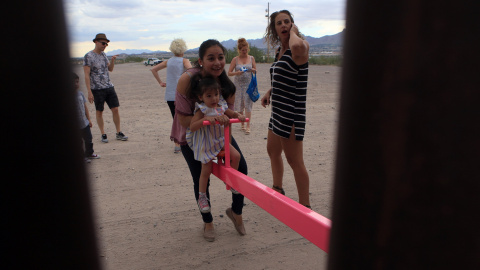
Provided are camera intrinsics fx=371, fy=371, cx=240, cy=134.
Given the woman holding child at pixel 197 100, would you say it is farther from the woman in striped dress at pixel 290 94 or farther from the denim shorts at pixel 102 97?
the denim shorts at pixel 102 97

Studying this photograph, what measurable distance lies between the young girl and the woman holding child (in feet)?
0.18

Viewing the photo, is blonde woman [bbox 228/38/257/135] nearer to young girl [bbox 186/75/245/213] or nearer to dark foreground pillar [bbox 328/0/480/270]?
young girl [bbox 186/75/245/213]

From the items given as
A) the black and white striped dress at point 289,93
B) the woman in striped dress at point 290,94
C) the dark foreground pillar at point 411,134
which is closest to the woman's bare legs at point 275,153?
the woman in striped dress at point 290,94

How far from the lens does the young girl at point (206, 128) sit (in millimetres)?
3061

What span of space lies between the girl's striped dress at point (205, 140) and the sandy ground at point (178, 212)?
0.80 meters

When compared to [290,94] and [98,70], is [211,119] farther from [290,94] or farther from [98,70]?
[98,70]

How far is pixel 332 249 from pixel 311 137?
6.54 m

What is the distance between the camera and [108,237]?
3.34m

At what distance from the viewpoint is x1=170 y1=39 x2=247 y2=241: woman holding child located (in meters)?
3.12

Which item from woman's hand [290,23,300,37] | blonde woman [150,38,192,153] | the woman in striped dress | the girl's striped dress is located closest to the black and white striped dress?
the woman in striped dress

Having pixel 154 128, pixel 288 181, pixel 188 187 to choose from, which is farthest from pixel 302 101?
pixel 154 128

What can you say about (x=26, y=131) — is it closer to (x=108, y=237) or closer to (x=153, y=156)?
(x=108, y=237)

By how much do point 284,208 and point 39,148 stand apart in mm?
1993

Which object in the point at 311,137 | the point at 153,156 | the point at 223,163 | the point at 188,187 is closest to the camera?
the point at 223,163
